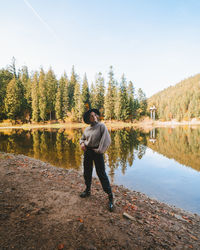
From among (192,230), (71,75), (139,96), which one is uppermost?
(71,75)

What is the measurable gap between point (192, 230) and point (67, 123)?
51.5 m

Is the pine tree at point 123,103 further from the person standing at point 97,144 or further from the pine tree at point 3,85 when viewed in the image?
the person standing at point 97,144

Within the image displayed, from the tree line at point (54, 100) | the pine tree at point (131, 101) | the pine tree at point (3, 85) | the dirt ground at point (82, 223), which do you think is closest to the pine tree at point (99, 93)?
the tree line at point (54, 100)

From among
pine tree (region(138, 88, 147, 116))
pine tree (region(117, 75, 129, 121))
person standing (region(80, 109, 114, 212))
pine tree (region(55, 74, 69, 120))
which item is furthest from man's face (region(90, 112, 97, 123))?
pine tree (region(138, 88, 147, 116))

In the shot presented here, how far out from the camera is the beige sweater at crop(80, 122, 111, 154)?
380 centimetres

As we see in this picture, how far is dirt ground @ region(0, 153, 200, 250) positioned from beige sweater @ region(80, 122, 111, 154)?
165 cm

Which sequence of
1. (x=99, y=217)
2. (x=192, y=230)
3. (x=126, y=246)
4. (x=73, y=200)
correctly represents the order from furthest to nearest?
(x=73, y=200), (x=192, y=230), (x=99, y=217), (x=126, y=246)

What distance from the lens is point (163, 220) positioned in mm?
3965

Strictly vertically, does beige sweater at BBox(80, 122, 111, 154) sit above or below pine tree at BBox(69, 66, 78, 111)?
below

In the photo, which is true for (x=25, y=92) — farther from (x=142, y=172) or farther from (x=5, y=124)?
(x=142, y=172)

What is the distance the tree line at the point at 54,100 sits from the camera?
49219mm

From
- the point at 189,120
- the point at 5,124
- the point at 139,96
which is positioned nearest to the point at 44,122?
the point at 5,124

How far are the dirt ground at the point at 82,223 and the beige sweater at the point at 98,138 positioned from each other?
1648 mm

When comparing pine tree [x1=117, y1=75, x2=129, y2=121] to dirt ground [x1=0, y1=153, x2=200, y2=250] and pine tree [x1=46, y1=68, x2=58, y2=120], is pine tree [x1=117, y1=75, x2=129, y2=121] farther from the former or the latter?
dirt ground [x1=0, y1=153, x2=200, y2=250]
